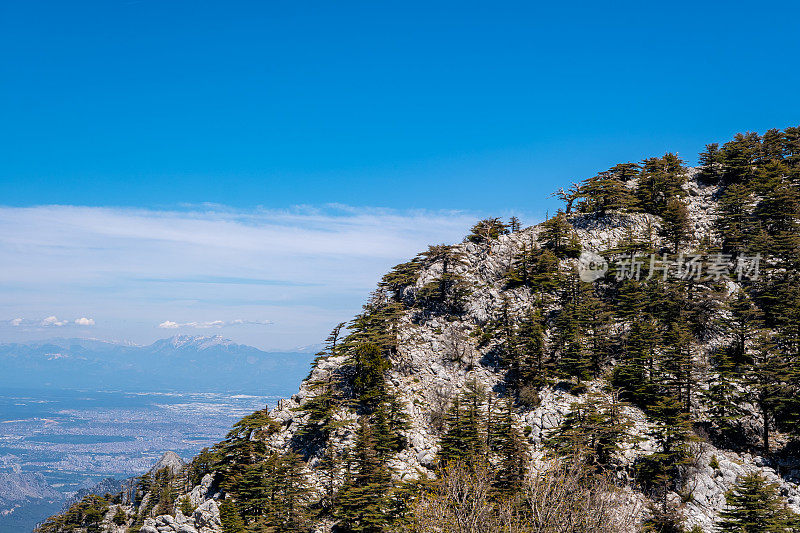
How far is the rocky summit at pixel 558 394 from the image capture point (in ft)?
140

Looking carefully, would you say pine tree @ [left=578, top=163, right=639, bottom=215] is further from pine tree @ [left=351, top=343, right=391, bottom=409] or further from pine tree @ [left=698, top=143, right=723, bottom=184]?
pine tree @ [left=351, top=343, right=391, bottom=409]

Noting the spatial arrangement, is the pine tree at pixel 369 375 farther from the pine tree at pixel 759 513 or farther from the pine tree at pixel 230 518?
the pine tree at pixel 759 513

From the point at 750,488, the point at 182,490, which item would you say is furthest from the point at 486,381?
the point at 182,490

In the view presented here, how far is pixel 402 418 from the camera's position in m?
56.9

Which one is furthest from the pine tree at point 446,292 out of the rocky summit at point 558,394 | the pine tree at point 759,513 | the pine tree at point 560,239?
the pine tree at point 759,513

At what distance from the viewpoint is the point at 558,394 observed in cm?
5688

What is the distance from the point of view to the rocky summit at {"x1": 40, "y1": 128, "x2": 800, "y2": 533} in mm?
42719

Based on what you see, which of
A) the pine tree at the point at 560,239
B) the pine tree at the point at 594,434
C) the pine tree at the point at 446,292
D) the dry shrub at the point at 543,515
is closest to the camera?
the dry shrub at the point at 543,515

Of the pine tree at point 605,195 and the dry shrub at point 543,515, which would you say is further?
the pine tree at point 605,195

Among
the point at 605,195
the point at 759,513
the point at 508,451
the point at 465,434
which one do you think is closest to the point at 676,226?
the point at 605,195

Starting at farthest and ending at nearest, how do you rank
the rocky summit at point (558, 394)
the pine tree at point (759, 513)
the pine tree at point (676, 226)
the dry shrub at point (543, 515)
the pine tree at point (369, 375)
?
the pine tree at point (676, 226) → the pine tree at point (369, 375) → the rocky summit at point (558, 394) → the pine tree at point (759, 513) → the dry shrub at point (543, 515)

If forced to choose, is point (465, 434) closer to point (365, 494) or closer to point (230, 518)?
point (365, 494)

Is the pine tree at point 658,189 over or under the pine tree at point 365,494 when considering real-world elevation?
over

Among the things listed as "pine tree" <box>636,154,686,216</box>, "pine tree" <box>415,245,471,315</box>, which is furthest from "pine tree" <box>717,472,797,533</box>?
"pine tree" <box>636,154,686,216</box>
